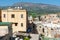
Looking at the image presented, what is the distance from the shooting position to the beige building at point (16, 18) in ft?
112

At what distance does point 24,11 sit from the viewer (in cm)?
3438

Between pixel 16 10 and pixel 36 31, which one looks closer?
pixel 16 10

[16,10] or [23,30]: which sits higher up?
[16,10]

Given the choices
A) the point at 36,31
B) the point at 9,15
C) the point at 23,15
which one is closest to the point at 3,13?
the point at 9,15

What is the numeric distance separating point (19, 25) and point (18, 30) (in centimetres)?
88

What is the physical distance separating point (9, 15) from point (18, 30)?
8.97 feet

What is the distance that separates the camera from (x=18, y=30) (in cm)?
3388

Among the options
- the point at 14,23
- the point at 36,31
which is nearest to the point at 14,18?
the point at 14,23

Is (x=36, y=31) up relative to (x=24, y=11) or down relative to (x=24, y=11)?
down

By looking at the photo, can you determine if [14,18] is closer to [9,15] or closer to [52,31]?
[9,15]

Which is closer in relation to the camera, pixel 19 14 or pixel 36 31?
pixel 19 14

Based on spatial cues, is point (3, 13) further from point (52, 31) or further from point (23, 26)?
point (52, 31)

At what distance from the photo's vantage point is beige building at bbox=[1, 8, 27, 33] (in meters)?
34.2

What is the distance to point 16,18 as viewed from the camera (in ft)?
114
